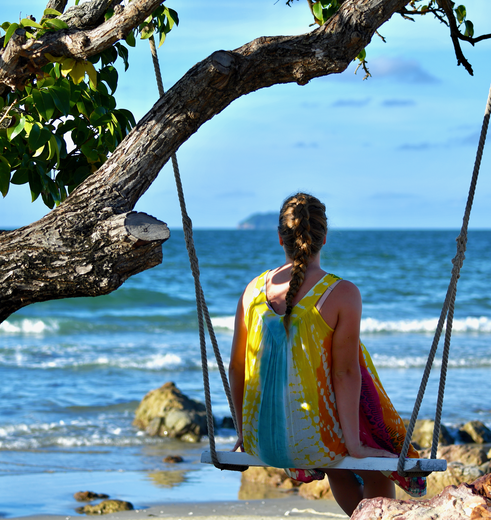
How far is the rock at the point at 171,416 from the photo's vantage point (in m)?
5.39

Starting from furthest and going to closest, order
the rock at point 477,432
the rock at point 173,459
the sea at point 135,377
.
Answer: the rock at point 477,432, the rock at point 173,459, the sea at point 135,377

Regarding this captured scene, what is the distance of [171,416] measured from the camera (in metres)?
5.48

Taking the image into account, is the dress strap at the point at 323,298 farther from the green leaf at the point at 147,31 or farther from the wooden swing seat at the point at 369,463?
the green leaf at the point at 147,31

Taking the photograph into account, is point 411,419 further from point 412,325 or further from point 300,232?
point 412,325

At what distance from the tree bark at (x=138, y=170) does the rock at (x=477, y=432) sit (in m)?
4.17

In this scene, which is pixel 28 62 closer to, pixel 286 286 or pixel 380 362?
pixel 286 286

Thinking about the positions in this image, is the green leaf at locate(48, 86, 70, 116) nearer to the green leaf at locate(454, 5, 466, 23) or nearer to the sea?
the sea

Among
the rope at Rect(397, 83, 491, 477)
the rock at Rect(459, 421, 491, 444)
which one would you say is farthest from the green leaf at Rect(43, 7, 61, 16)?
the rock at Rect(459, 421, 491, 444)

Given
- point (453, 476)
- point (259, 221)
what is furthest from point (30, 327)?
point (259, 221)

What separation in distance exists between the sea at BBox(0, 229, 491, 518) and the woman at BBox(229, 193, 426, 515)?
14.0 inches

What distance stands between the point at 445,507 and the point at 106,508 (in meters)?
2.46

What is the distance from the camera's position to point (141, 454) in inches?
194

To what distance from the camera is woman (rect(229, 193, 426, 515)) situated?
6.16ft

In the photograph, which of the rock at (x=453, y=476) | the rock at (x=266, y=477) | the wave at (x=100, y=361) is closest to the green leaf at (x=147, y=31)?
the rock at (x=266, y=477)
